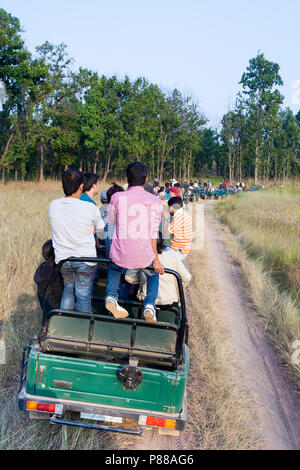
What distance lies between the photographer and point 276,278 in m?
8.81

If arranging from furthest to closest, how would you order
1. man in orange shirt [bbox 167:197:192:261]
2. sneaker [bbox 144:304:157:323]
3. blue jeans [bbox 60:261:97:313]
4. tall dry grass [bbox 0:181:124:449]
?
man in orange shirt [bbox 167:197:192:261] < blue jeans [bbox 60:261:97:313] < sneaker [bbox 144:304:157:323] < tall dry grass [bbox 0:181:124:449]

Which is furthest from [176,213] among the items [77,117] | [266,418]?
[77,117]

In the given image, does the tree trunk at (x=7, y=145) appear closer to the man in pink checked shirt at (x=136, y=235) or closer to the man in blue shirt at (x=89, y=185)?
the man in blue shirt at (x=89, y=185)

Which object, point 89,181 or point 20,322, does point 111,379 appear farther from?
point 89,181

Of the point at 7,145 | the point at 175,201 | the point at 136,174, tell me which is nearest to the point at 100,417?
the point at 136,174

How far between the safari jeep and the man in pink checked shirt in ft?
1.18

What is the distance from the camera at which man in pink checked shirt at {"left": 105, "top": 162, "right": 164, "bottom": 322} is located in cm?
361

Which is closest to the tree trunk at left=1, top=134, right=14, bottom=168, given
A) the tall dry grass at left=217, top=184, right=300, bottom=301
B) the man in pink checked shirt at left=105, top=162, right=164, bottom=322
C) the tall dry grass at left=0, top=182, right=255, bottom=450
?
the tall dry grass at left=217, top=184, right=300, bottom=301

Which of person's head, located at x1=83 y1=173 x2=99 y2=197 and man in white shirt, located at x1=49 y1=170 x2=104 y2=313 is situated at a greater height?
person's head, located at x1=83 y1=173 x2=99 y2=197

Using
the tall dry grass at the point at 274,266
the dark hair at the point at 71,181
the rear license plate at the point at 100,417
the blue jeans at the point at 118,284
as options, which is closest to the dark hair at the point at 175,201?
the tall dry grass at the point at 274,266

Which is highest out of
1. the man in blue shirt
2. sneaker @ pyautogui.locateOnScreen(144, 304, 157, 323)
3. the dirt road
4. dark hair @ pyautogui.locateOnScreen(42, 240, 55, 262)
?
the man in blue shirt

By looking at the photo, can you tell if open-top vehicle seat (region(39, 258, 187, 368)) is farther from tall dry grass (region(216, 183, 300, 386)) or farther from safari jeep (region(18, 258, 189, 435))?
tall dry grass (region(216, 183, 300, 386))
